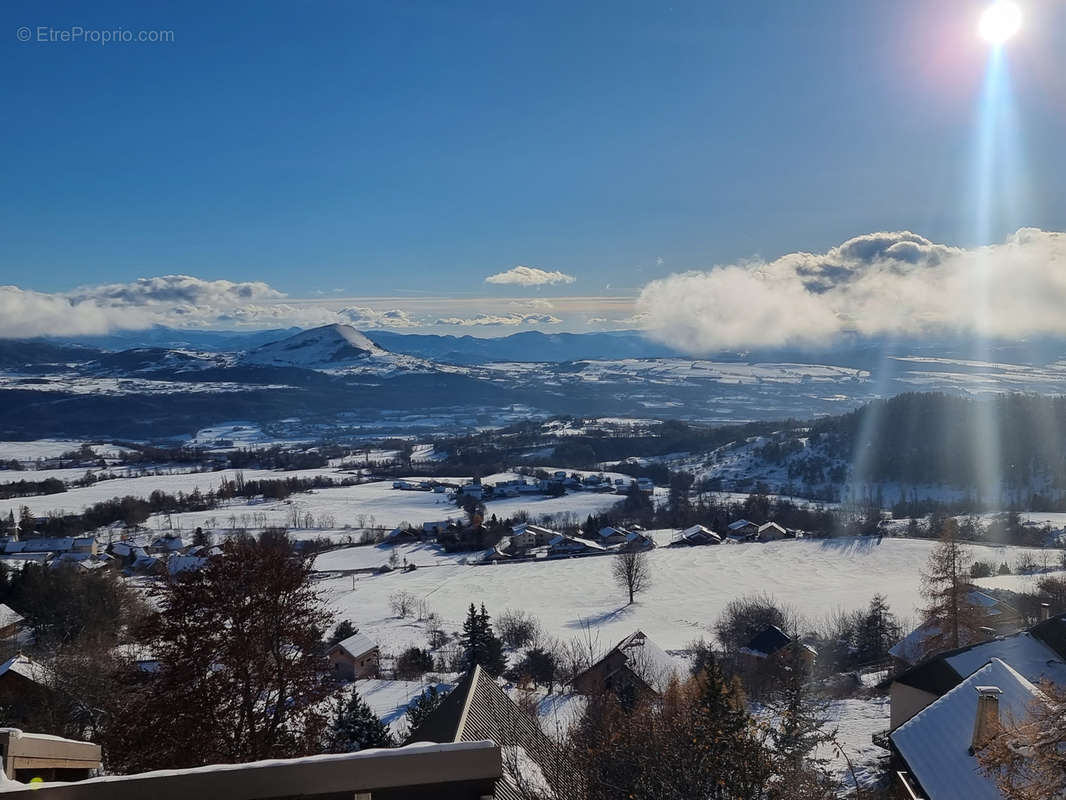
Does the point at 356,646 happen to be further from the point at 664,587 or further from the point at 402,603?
the point at 664,587

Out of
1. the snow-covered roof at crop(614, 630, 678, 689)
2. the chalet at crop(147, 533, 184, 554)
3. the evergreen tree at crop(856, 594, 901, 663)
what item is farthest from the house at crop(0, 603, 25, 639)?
the evergreen tree at crop(856, 594, 901, 663)

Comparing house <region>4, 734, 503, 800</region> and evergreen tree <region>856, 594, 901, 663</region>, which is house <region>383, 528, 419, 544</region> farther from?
house <region>4, 734, 503, 800</region>

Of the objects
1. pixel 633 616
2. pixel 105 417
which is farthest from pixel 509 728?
pixel 105 417

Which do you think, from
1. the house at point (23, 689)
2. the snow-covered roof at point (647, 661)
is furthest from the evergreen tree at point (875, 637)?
the house at point (23, 689)

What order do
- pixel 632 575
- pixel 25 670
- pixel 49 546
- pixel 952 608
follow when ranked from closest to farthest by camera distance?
pixel 25 670
pixel 952 608
pixel 632 575
pixel 49 546

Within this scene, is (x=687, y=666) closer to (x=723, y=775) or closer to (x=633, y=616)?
(x=633, y=616)

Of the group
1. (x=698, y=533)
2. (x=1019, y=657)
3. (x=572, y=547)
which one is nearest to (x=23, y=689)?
(x=1019, y=657)
